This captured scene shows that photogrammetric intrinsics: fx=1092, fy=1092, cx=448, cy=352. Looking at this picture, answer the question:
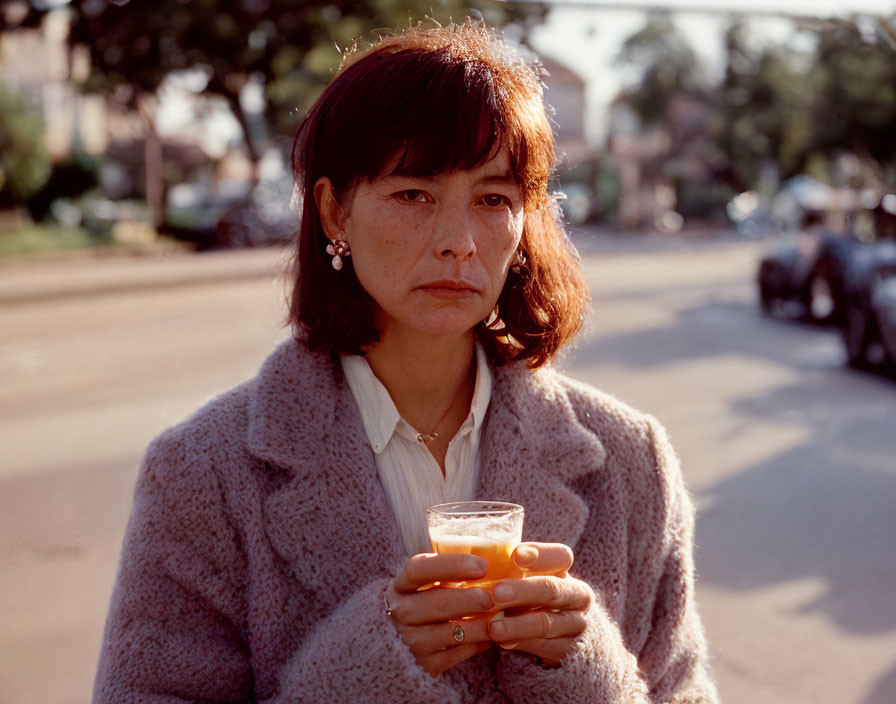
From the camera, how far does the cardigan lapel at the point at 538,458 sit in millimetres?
1903

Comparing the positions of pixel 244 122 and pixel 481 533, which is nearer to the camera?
pixel 481 533

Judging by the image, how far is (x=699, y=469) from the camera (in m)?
7.43

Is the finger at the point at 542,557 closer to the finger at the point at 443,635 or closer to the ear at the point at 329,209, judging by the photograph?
the finger at the point at 443,635

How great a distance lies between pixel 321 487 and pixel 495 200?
0.57 metres

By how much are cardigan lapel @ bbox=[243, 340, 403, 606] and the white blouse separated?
5 centimetres

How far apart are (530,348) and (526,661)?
0.64 meters

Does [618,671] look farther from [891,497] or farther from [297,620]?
[891,497]

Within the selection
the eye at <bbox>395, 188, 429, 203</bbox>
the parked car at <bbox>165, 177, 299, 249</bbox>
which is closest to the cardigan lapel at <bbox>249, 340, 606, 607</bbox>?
the eye at <bbox>395, 188, 429, 203</bbox>

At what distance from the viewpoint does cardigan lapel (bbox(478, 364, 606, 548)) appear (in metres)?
1.90

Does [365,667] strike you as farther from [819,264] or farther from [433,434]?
[819,264]

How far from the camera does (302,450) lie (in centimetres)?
183

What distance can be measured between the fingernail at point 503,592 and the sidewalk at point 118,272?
744 inches

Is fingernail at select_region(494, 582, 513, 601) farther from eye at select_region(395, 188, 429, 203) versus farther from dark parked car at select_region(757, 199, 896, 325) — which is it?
dark parked car at select_region(757, 199, 896, 325)

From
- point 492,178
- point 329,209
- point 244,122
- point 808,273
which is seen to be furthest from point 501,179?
point 244,122
